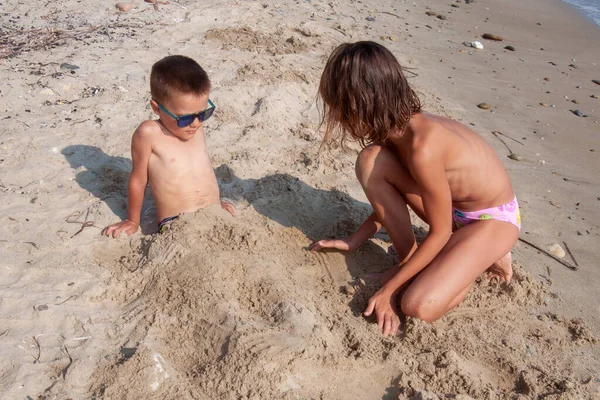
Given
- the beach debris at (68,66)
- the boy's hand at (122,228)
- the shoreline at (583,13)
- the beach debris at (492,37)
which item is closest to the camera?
the boy's hand at (122,228)

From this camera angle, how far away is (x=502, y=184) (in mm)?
3016

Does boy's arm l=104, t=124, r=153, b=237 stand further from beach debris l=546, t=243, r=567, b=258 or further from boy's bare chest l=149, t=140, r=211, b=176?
beach debris l=546, t=243, r=567, b=258

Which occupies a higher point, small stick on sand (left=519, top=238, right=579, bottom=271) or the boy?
the boy

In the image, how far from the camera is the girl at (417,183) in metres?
2.61

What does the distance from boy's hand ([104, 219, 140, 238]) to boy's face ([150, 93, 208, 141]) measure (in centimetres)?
58

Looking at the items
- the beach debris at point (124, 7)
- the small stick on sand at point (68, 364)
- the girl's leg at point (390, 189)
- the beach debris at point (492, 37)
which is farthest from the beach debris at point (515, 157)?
the beach debris at point (124, 7)

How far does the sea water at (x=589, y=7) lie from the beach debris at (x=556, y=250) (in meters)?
6.35

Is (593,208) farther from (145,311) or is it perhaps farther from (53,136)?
(53,136)

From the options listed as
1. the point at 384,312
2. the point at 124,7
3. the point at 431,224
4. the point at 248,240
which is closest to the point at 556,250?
the point at 431,224

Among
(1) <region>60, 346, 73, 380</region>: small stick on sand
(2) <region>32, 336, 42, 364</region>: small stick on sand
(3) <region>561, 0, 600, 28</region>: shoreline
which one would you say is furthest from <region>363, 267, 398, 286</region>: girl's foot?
(3) <region>561, 0, 600, 28</region>: shoreline

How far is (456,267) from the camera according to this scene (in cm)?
281

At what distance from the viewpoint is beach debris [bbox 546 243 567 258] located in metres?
3.44

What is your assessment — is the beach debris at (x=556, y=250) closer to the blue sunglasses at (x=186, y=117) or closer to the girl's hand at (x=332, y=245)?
the girl's hand at (x=332, y=245)

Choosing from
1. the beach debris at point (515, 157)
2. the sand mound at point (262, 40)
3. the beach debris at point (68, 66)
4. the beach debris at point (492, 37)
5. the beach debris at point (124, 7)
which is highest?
the beach debris at point (515, 157)
